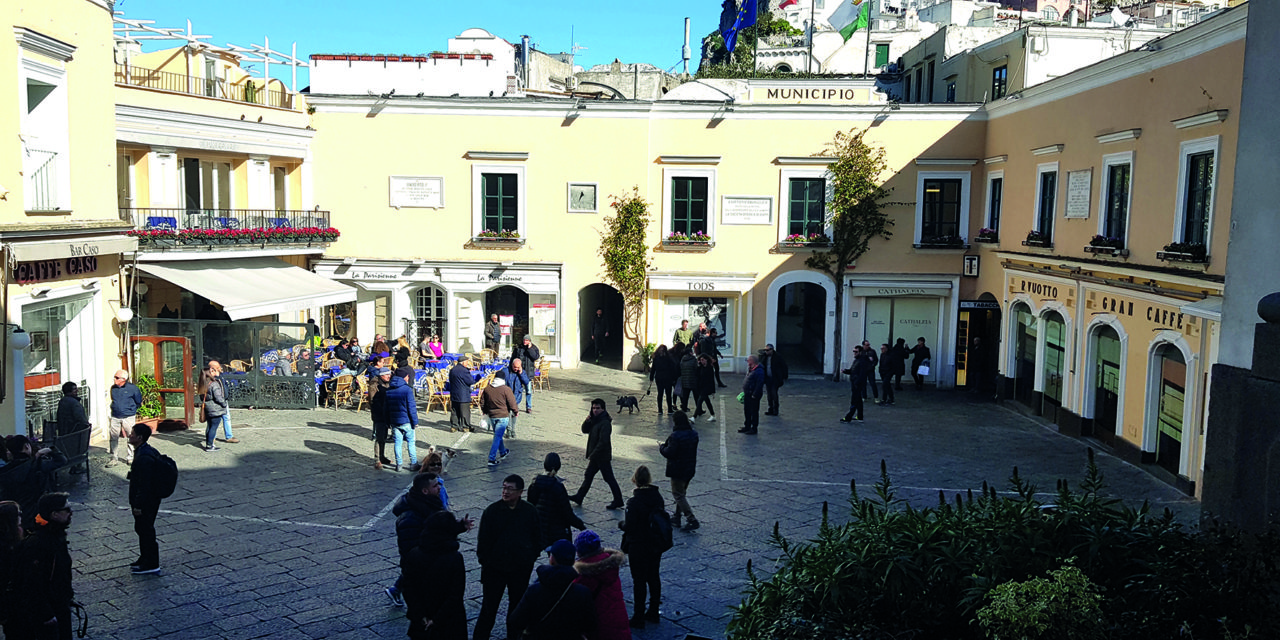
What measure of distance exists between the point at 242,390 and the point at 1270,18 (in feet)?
57.5

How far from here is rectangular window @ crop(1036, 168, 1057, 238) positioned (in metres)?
20.6

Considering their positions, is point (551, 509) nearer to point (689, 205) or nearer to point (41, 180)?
point (41, 180)

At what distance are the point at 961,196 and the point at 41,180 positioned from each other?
2015 centimetres

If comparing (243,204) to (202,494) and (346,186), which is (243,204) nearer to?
(346,186)

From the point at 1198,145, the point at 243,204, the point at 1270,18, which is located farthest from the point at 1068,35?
the point at 243,204

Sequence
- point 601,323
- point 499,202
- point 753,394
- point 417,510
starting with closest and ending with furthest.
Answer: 1. point 417,510
2. point 753,394
3. point 499,202
4. point 601,323

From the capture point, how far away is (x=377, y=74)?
82.9ft

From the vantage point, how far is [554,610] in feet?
21.1

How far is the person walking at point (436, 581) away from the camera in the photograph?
284 inches

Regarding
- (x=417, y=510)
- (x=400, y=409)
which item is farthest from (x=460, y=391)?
(x=417, y=510)

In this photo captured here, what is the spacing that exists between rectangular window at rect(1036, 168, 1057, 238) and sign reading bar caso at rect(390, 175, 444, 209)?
47.7 ft

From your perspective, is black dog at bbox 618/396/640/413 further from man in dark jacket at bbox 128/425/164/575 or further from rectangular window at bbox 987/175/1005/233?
rectangular window at bbox 987/175/1005/233

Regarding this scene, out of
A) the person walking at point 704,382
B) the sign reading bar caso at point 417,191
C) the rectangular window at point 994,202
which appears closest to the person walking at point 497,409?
the person walking at point 704,382

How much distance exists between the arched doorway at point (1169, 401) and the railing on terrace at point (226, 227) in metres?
18.3
